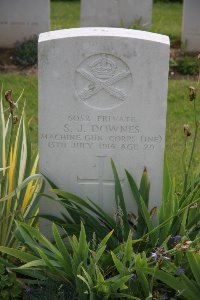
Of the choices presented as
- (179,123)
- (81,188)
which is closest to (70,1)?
(179,123)

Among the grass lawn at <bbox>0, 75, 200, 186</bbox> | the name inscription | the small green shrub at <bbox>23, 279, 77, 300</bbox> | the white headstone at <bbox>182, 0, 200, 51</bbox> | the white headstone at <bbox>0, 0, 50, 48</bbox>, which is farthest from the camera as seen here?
the white headstone at <bbox>182, 0, 200, 51</bbox>

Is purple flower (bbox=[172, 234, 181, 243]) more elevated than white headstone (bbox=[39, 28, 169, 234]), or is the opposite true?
white headstone (bbox=[39, 28, 169, 234])

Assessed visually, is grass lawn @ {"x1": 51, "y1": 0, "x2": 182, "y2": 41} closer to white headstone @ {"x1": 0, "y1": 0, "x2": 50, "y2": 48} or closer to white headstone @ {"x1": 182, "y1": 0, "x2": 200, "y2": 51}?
white headstone @ {"x1": 182, "y1": 0, "x2": 200, "y2": 51}

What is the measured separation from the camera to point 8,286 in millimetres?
3559

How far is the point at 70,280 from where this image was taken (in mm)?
3490

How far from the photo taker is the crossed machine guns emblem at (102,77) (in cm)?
379

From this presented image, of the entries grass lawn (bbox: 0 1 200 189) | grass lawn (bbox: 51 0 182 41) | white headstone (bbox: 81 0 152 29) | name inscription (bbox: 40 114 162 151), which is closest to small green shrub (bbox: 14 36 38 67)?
grass lawn (bbox: 0 1 200 189)

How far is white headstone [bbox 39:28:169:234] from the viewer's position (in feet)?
12.3

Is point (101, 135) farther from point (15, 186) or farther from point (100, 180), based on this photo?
point (15, 186)

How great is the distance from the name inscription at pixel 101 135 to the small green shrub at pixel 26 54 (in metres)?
5.20

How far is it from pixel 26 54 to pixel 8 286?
584cm

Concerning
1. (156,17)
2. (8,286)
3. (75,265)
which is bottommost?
(8,286)

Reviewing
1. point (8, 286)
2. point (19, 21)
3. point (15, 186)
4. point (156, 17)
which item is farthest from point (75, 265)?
point (156, 17)

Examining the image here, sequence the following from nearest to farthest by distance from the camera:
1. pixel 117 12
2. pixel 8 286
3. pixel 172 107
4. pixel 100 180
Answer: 1. pixel 8 286
2. pixel 100 180
3. pixel 172 107
4. pixel 117 12
